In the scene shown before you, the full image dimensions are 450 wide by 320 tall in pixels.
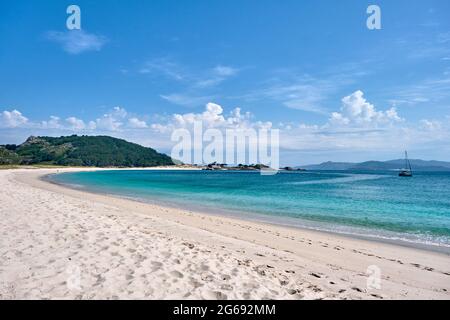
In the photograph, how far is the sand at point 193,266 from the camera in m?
5.72

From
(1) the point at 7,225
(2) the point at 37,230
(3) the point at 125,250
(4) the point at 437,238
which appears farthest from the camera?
(4) the point at 437,238

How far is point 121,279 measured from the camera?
6.02 m

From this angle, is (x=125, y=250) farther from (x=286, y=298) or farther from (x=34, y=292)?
(x=286, y=298)

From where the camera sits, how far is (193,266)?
7066 mm

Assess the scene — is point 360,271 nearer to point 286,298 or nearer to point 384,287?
point 384,287

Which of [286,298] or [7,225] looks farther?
[7,225]

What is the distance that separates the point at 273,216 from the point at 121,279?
15306 millimetres

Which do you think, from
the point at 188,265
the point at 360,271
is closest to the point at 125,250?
the point at 188,265

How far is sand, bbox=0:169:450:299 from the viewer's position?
18.8 ft

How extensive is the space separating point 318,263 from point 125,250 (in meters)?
5.65
